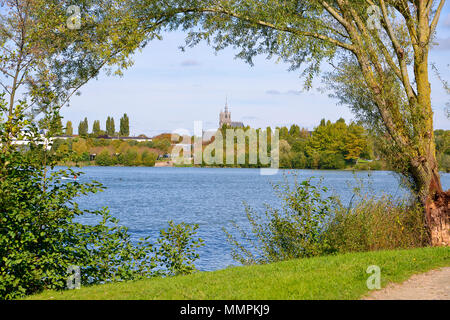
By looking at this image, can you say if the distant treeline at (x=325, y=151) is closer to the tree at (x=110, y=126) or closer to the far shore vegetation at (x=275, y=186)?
the tree at (x=110, y=126)

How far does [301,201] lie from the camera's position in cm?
1190

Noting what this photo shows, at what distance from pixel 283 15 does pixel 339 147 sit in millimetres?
93588

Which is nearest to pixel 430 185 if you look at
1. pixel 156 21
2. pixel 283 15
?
pixel 283 15

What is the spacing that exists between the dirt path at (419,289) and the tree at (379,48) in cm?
471

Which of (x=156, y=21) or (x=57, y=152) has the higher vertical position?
(x=156, y=21)

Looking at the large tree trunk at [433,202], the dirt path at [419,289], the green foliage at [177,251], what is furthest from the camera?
the large tree trunk at [433,202]

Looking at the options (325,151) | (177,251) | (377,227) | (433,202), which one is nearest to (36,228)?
(177,251)

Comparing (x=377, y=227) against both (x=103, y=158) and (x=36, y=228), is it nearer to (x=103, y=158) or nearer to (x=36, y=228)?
(x=36, y=228)

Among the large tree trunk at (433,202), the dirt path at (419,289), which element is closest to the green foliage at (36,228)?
the dirt path at (419,289)

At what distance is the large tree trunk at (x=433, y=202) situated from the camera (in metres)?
13.2

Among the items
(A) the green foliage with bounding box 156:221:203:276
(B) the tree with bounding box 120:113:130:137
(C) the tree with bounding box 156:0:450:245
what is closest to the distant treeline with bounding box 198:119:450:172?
(B) the tree with bounding box 120:113:130:137

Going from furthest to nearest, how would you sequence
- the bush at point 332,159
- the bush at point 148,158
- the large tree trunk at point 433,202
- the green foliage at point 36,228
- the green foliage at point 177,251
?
the bush at point 148,158 → the bush at point 332,159 → the large tree trunk at point 433,202 → the green foliage at point 177,251 → the green foliage at point 36,228
